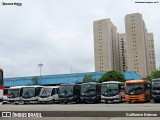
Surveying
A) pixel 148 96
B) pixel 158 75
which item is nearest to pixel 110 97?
pixel 148 96

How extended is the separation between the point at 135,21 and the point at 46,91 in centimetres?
7890

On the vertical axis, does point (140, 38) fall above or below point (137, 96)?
above

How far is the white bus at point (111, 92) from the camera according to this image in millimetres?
33219

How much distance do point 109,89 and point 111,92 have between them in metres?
0.41

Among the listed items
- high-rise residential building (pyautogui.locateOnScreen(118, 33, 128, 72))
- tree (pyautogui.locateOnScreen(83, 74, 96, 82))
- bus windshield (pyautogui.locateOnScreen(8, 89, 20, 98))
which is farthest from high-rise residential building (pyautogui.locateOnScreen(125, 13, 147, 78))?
bus windshield (pyautogui.locateOnScreen(8, 89, 20, 98))

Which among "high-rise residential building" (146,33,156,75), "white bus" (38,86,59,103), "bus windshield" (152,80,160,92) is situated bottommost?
"white bus" (38,86,59,103)

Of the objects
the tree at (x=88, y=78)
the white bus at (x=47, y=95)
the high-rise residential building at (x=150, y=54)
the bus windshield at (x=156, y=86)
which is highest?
the high-rise residential building at (x=150, y=54)

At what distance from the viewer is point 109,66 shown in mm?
114750

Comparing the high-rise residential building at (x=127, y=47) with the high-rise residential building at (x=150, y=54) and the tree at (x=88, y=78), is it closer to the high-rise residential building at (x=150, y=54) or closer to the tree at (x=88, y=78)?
the high-rise residential building at (x=150, y=54)

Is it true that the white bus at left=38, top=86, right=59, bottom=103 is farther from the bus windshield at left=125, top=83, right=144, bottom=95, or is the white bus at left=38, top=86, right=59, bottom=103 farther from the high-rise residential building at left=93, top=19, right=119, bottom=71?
the high-rise residential building at left=93, top=19, right=119, bottom=71

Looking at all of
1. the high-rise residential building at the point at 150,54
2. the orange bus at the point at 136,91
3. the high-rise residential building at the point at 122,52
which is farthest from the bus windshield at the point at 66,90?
the high-rise residential building at the point at 122,52

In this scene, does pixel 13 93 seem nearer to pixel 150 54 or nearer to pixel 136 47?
pixel 136 47

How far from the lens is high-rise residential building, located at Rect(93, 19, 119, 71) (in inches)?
4530

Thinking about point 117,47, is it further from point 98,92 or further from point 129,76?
point 98,92
